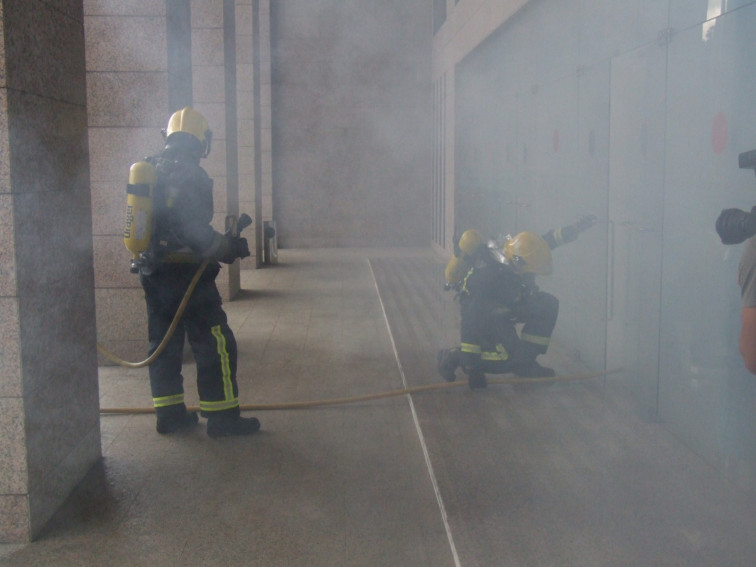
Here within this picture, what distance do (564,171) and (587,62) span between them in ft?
1.99

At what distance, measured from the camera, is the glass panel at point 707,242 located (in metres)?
2.40

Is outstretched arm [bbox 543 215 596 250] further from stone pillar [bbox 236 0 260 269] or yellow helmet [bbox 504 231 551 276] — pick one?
stone pillar [bbox 236 0 260 269]

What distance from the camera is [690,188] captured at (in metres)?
2.73

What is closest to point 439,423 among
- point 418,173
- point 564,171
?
point 564,171

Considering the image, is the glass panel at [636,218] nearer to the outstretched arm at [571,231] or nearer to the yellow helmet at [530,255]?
Answer: the outstretched arm at [571,231]

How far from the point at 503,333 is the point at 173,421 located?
1.39m

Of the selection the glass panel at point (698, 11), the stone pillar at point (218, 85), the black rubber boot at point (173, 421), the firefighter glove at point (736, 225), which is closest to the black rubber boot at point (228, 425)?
the black rubber boot at point (173, 421)

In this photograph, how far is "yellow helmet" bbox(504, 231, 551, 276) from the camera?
346 cm

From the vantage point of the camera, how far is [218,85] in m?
5.78

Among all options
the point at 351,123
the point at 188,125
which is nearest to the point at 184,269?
the point at 188,125

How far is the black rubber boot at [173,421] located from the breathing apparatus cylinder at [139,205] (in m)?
0.63

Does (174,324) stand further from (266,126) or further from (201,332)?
(266,126)

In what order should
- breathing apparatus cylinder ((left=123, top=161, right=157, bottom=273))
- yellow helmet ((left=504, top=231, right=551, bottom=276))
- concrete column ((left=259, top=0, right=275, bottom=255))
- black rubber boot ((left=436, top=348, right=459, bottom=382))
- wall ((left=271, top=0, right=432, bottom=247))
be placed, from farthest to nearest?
wall ((left=271, top=0, right=432, bottom=247)), concrete column ((left=259, top=0, right=275, bottom=255)), black rubber boot ((left=436, top=348, right=459, bottom=382)), yellow helmet ((left=504, top=231, right=551, bottom=276)), breathing apparatus cylinder ((left=123, top=161, right=157, bottom=273))

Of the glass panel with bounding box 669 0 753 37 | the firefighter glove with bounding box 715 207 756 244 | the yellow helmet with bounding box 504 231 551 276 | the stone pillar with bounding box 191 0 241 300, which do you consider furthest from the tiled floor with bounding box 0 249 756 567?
the stone pillar with bounding box 191 0 241 300
